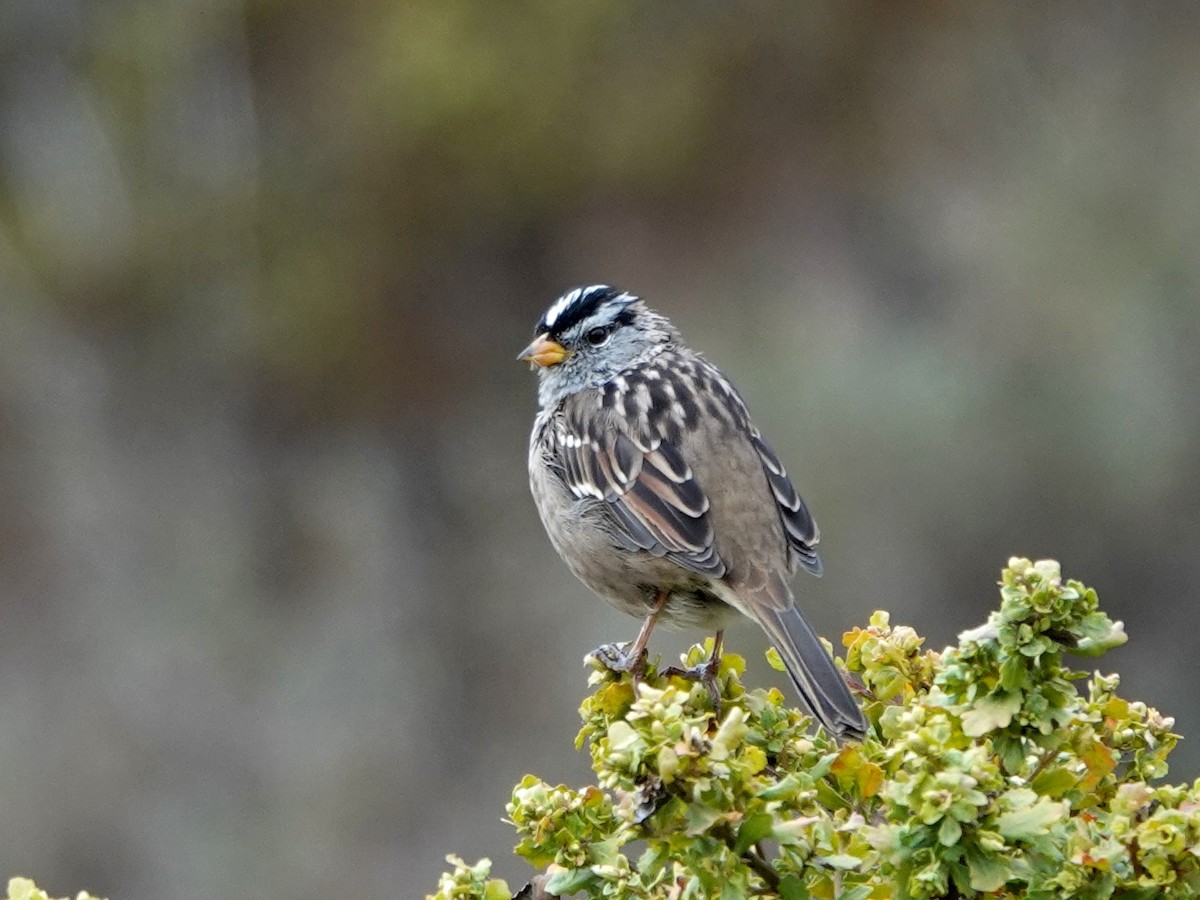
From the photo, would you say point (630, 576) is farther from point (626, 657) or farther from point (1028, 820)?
point (1028, 820)

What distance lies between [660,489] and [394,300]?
558 centimetres

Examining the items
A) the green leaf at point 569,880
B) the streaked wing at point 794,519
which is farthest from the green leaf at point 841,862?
the streaked wing at point 794,519

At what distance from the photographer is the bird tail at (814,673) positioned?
123 inches

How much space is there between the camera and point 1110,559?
27.2 feet

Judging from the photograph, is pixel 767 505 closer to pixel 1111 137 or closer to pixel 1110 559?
pixel 1110 559

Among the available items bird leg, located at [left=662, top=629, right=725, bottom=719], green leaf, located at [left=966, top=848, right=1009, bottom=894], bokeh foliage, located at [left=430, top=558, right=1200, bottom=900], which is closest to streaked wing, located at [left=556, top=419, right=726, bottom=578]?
bird leg, located at [left=662, top=629, right=725, bottom=719]

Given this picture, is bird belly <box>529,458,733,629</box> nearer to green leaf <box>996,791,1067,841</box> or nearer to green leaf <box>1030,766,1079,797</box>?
green leaf <box>1030,766,1079,797</box>

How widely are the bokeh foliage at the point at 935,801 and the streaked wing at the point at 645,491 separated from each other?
142cm

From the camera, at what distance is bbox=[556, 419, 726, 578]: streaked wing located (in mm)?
4156

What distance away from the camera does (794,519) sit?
439 cm

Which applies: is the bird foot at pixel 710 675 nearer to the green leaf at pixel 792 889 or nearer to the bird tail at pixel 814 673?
the bird tail at pixel 814 673

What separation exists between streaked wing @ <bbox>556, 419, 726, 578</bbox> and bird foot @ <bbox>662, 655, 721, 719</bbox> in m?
0.87

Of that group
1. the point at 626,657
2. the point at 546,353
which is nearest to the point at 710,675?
the point at 626,657

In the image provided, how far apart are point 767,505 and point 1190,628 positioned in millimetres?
4691
